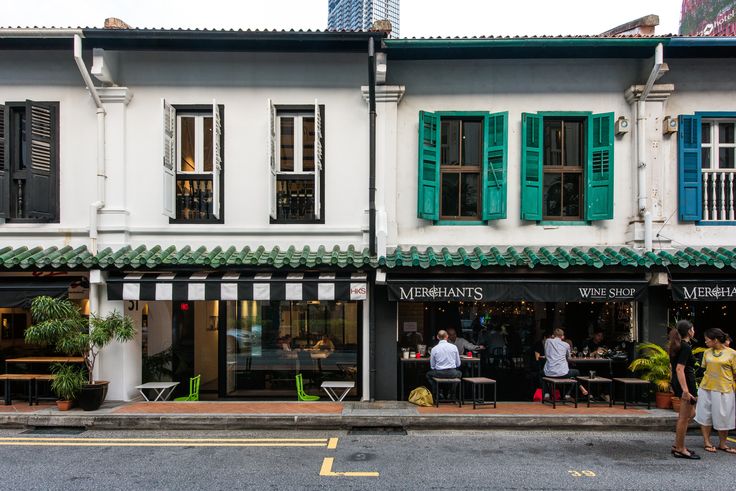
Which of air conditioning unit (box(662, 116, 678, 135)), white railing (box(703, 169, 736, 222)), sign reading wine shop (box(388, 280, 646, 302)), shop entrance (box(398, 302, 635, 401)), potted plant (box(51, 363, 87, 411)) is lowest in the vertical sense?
potted plant (box(51, 363, 87, 411))

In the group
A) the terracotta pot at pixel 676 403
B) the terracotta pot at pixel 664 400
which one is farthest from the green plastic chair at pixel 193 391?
the terracotta pot at pixel 676 403

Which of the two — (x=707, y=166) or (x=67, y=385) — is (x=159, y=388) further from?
(x=707, y=166)

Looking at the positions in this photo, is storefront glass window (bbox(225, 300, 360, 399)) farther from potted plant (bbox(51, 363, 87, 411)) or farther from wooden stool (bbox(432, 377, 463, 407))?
potted plant (bbox(51, 363, 87, 411))

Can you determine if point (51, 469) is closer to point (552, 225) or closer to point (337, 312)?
point (337, 312)

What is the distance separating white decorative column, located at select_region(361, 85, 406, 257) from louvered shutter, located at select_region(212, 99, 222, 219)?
3048 mm

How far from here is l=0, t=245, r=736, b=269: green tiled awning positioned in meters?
8.93

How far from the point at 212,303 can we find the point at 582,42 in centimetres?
1001

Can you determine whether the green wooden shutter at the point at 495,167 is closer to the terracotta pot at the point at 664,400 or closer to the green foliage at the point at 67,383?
the terracotta pot at the point at 664,400

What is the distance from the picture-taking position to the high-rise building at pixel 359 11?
3764 centimetres

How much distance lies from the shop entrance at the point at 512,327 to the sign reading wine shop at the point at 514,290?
1.15 metres

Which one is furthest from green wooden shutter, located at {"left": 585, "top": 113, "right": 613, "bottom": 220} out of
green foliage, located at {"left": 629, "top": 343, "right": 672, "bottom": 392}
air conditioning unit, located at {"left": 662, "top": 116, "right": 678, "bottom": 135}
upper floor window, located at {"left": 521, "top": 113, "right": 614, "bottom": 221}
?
A: green foliage, located at {"left": 629, "top": 343, "right": 672, "bottom": 392}

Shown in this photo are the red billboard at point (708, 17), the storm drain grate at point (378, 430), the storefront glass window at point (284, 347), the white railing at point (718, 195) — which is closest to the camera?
the storm drain grate at point (378, 430)

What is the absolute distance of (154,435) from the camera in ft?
26.3

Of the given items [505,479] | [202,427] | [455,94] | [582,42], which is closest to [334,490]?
[505,479]
